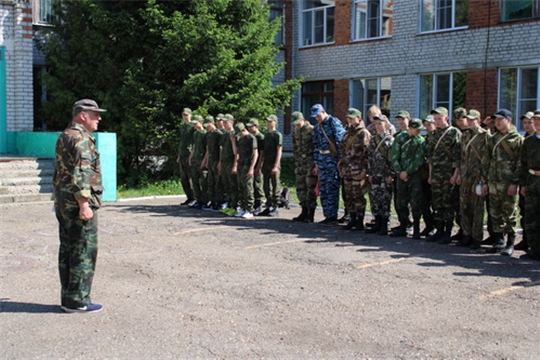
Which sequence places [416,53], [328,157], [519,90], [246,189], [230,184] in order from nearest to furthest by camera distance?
[328,157] < [246,189] < [230,184] < [519,90] < [416,53]

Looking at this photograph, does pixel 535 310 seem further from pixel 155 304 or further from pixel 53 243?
pixel 53 243

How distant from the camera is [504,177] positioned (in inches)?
339

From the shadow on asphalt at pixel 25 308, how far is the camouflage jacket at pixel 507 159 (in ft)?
19.2

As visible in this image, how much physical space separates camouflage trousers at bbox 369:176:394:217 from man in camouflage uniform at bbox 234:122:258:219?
110 inches

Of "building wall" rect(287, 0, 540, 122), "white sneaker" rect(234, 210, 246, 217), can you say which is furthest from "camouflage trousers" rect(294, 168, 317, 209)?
"building wall" rect(287, 0, 540, 122)

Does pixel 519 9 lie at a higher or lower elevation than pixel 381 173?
higher

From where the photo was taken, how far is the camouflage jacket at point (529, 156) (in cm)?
823

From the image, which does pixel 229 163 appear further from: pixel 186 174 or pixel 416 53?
pixel 416 53

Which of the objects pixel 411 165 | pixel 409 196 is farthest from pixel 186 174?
pixel 411 165

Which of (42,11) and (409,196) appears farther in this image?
(42,11)

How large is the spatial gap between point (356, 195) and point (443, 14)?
10.7 m

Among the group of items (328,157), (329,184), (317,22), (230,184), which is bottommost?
(230,184)

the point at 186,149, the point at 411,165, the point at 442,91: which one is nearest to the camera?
the point at 411,165

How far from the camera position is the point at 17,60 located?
56.4ft
